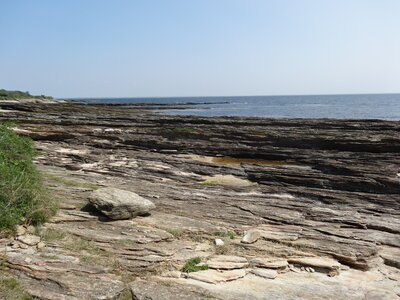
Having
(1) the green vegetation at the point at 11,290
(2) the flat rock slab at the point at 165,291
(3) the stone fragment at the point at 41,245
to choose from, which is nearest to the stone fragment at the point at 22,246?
(3) the stone fragment at the point at 41,245

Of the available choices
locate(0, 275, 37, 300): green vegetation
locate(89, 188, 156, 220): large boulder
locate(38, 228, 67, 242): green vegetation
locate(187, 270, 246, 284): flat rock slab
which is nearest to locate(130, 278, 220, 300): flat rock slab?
locate(187, 270, 246, 284): flat rock slab

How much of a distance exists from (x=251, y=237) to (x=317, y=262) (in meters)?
2.12

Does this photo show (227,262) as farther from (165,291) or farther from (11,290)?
(11,290)

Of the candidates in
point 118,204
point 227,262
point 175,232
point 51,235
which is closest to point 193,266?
point 227,262

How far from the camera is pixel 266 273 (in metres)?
9.04

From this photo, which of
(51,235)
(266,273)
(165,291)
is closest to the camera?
(165,291)

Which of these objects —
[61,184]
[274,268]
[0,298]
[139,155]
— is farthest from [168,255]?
[139,155]

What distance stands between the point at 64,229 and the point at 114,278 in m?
3.18

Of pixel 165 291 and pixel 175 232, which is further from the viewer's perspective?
pixel 175 232

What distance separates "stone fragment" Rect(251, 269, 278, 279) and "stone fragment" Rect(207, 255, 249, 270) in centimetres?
36

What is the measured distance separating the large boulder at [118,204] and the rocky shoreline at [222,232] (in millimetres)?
331

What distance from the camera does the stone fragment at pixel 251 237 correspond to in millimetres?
10807

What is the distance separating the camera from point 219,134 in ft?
103

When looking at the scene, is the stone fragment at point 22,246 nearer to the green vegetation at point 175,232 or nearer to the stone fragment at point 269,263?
the green vegetation at point 175,232
